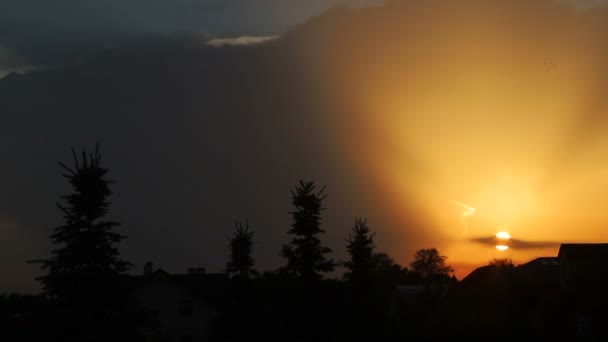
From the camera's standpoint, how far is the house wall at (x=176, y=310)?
76000mm

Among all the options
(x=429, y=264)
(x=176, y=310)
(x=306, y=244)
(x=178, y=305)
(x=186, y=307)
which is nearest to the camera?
(x=306, y=244)

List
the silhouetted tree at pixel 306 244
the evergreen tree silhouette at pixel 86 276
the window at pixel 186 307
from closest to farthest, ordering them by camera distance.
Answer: the evergreen tree silhouette at pixel 86 276 → the silhouetted tree at pixel 306 244 → the window at pixel 186 307

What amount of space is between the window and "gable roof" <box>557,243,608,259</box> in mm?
34566

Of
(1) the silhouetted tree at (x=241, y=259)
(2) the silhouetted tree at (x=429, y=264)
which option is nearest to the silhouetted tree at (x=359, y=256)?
(1) the silhouetted tree at (x=241, y=259)

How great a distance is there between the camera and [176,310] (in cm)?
7650

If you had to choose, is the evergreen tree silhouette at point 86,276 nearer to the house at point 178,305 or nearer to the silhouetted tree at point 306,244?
the silhouetted tree at point 306,244

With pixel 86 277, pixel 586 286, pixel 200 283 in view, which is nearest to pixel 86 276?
pixel 86 277

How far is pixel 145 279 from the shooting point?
249ft

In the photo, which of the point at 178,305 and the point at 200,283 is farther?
the point at 200,283

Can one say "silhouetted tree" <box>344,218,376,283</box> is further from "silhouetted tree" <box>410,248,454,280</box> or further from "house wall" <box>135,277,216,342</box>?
"silhouetted tree" <box>410,248,454,280</box>

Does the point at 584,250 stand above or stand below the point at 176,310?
above

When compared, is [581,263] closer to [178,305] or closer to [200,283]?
[178,305]

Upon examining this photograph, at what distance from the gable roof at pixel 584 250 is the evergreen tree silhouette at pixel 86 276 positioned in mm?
43255

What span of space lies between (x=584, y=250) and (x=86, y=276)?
150ft
